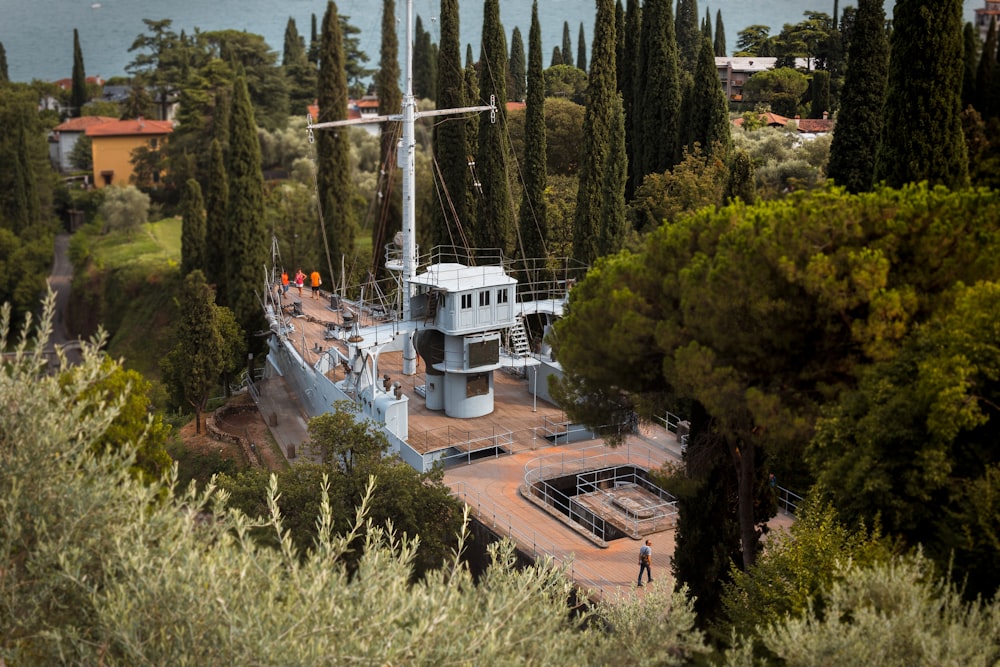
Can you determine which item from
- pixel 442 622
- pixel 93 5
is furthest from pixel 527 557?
pixel 93 5

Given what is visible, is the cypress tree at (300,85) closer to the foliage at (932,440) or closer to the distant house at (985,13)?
the distant house at (985,13)

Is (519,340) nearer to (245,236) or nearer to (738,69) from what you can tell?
(245,236)

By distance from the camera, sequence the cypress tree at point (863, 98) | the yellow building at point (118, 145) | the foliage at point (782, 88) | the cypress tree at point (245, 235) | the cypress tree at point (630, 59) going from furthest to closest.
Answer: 1. the yellow building at point (118, 145)
2. the foliage at point (782, 88)
3. the cypress tree at point (630, 59)
4. the cypress tree at point (245, 235)
5. the cypress tree at point (863, 98)

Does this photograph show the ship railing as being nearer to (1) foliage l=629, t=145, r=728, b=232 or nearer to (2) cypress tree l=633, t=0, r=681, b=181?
(1) foliage l=629, t=145, r=728, b=232

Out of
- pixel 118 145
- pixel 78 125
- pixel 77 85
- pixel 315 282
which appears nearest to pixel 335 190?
pixel 315 282

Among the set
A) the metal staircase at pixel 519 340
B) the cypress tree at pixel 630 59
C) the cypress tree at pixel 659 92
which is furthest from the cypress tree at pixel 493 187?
the metal staircase at pixel 519 340

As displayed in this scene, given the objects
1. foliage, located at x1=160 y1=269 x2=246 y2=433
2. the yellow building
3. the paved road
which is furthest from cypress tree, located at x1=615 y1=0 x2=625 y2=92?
the yellow building

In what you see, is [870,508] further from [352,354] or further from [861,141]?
[352,354]
